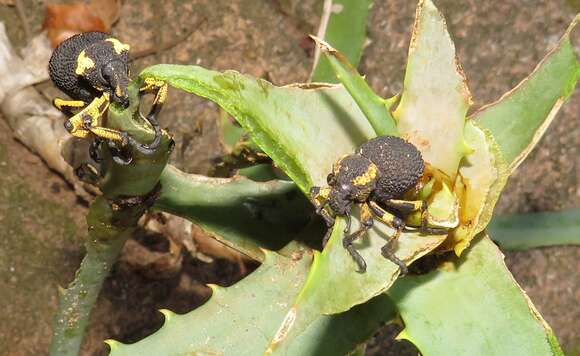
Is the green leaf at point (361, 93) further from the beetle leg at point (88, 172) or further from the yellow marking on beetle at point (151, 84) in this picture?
the beetle leg at point (88, 172)

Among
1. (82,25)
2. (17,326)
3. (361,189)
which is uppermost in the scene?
(361,189)

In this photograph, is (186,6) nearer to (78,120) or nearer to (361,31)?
(361,31)

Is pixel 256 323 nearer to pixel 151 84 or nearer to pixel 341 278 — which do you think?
pixel 341 278

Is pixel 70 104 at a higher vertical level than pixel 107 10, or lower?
higher

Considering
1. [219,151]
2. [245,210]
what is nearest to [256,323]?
[245,210]

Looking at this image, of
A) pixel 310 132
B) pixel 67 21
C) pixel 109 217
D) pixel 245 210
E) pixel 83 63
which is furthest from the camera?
pixel 67 21

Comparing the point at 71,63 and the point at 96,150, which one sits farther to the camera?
the point at 96,150

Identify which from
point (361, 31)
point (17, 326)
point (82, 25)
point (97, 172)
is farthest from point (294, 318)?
point (82, 25)
